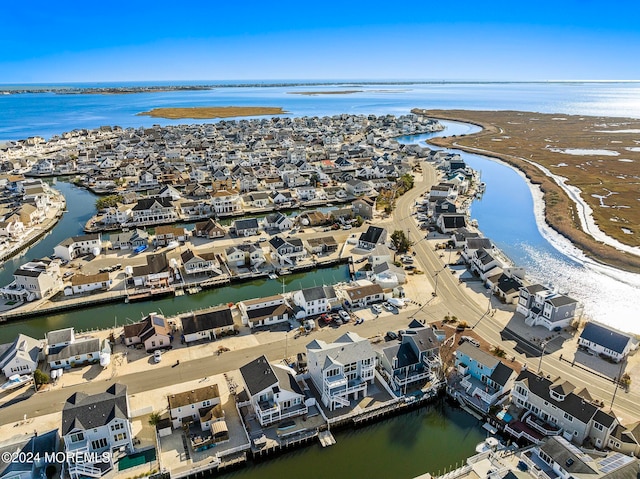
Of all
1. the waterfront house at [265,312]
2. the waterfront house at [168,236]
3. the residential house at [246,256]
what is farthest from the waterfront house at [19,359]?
the waterfront house at [168,236]

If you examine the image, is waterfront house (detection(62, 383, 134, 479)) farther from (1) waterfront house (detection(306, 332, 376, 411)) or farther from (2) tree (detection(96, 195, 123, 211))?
(2) tree (detection(96, 195, 123, 211))

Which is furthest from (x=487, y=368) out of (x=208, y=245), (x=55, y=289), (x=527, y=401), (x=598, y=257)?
(x=55, y=289)

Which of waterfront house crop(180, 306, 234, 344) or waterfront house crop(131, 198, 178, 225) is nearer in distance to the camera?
waterfront house crop(180, 306, 234, 344)

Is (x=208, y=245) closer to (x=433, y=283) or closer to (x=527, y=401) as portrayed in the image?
(x=433, y=283)

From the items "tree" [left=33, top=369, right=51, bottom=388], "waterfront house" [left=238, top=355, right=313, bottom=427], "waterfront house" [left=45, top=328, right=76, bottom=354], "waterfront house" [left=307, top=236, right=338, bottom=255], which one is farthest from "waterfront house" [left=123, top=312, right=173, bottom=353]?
"waterfront house" [left=307, top=236, right=338, bottom=255]

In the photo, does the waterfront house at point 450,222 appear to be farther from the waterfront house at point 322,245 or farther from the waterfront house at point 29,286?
the waterfront house at point 29,286

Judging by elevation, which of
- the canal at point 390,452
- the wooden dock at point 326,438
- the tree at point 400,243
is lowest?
the canal at point 390,452
